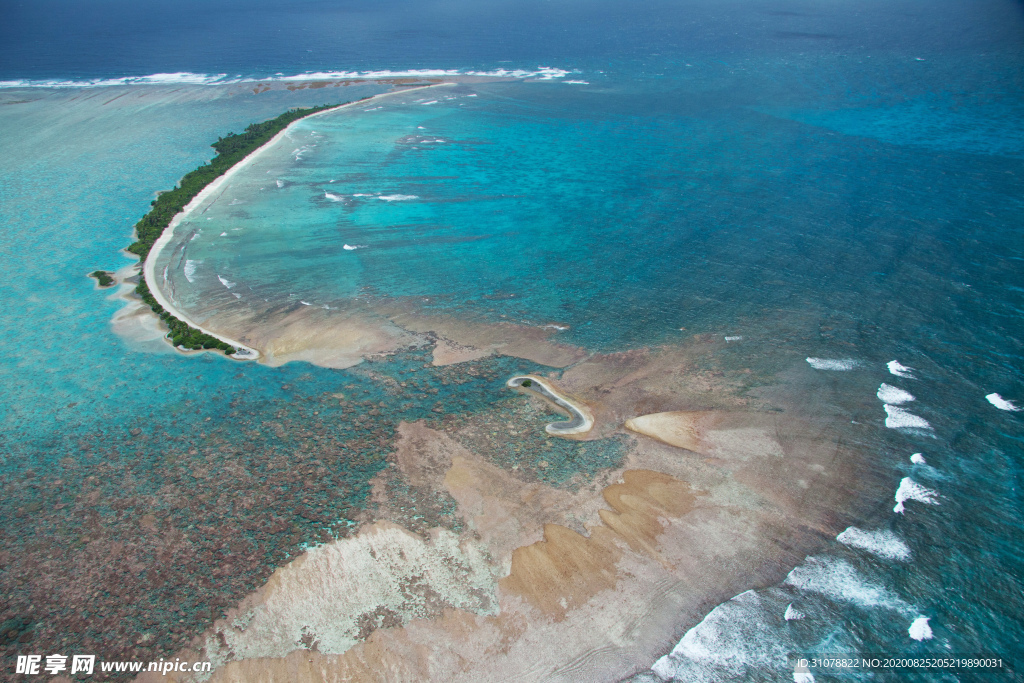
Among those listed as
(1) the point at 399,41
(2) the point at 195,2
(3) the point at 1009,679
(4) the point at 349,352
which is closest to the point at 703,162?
(4) the point at 349,352

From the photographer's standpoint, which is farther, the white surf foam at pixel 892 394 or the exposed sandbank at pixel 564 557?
the white surf foam at pixel 892 394

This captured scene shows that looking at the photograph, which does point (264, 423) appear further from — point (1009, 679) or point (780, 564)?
point (1009, 679)

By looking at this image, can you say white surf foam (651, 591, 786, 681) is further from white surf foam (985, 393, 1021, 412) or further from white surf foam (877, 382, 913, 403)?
white surf foam (985, 393, 1021, 412)

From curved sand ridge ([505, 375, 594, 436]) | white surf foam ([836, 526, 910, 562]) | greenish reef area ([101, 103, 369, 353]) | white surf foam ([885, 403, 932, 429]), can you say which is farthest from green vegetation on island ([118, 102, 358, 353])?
white surf foam ([885, 403, 932, 429])

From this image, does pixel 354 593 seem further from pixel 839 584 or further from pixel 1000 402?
pixel 1000 402

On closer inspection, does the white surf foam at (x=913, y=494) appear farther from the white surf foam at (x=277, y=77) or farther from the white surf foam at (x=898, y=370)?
the white surf foam at (x=277, y=77)

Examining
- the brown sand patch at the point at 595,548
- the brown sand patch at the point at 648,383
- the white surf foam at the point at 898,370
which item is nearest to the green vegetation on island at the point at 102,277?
the brown sand patch at the point at 648,383
